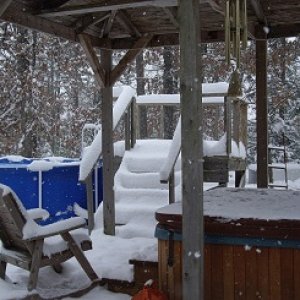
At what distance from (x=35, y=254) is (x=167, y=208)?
1.23 meters

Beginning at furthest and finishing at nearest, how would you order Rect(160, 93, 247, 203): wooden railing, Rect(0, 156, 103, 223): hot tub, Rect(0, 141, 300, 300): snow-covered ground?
Rect(0, 156, 103, 223): hot tub, Rect(160, 93, 247, 203): wooden railing, Rect(0, 141, 300, 300): snow-covered ground

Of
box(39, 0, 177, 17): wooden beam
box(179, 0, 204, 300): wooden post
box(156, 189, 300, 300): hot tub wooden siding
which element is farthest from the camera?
box(39, 0, 177, 17): wooden beam

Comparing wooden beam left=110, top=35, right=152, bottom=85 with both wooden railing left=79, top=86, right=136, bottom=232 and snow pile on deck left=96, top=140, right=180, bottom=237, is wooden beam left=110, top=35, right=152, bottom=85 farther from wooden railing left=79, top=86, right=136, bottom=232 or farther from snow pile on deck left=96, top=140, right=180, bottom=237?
snow pile on deck left=96, top=140, right=180, bottom=237

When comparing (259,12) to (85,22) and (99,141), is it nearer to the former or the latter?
(85,22)

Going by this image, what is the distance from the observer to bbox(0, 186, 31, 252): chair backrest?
438cm

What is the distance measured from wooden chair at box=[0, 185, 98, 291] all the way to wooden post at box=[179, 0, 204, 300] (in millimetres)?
1474

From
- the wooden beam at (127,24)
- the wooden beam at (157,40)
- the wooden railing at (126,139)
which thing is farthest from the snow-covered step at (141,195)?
the wooden beam at (127,24)

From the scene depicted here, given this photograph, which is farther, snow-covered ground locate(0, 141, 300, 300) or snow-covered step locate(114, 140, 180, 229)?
snow-covered step locate(114, 140, 180, 229)

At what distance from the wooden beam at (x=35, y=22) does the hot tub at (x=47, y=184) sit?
2508 mm

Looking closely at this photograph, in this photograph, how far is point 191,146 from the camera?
11.8ft

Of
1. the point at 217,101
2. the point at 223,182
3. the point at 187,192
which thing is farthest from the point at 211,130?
the point at 187,192

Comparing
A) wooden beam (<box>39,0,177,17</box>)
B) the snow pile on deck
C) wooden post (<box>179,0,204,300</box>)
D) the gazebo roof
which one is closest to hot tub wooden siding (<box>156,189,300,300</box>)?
wooden post (<box>179,0,204,300</box>)

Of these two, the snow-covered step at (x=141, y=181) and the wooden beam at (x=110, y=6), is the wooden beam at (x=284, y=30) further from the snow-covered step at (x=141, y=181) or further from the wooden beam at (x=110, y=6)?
the snow-covered step at (x=141, y=181)

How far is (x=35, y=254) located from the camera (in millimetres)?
4500
